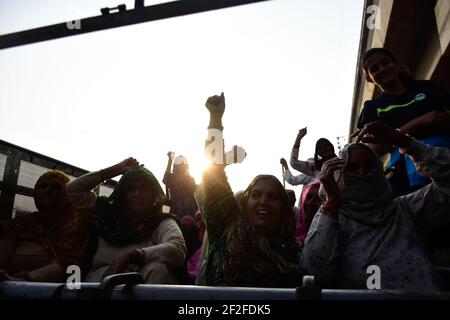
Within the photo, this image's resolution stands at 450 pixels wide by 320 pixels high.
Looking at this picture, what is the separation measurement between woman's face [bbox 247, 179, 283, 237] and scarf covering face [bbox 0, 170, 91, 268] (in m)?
1.25

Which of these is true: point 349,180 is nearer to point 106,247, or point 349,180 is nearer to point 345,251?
point 345,251

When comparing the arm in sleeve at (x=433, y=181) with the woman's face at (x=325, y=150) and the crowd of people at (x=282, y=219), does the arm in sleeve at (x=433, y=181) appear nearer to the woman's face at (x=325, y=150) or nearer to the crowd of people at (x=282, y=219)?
the crowd of people at (x=282, y=219)

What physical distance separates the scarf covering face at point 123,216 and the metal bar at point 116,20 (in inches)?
51.2

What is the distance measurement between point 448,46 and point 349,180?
7.52ft

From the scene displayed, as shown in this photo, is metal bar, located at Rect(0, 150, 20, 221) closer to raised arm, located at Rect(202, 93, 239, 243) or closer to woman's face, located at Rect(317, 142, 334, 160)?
raised arm, located at Rect(202, 93, 239, 243)

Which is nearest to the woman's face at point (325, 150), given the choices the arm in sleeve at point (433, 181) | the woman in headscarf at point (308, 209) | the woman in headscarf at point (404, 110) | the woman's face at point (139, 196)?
the woman in headscarf at point (308, 209)

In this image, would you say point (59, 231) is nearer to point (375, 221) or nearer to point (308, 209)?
point (308, 209)

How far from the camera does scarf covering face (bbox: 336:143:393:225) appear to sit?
5.94 ft

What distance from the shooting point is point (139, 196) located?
2.53m

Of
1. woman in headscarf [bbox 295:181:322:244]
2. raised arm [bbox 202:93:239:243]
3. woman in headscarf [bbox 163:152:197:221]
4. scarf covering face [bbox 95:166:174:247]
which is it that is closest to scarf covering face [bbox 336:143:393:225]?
raised arm [bbox 202:93:239:243]

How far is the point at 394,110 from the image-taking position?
7.00 feet

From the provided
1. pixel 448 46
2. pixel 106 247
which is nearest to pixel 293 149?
pixel 448 46

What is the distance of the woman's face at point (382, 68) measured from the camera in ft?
7.27

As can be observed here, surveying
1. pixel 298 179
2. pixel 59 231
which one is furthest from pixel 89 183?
pixel 298 179
